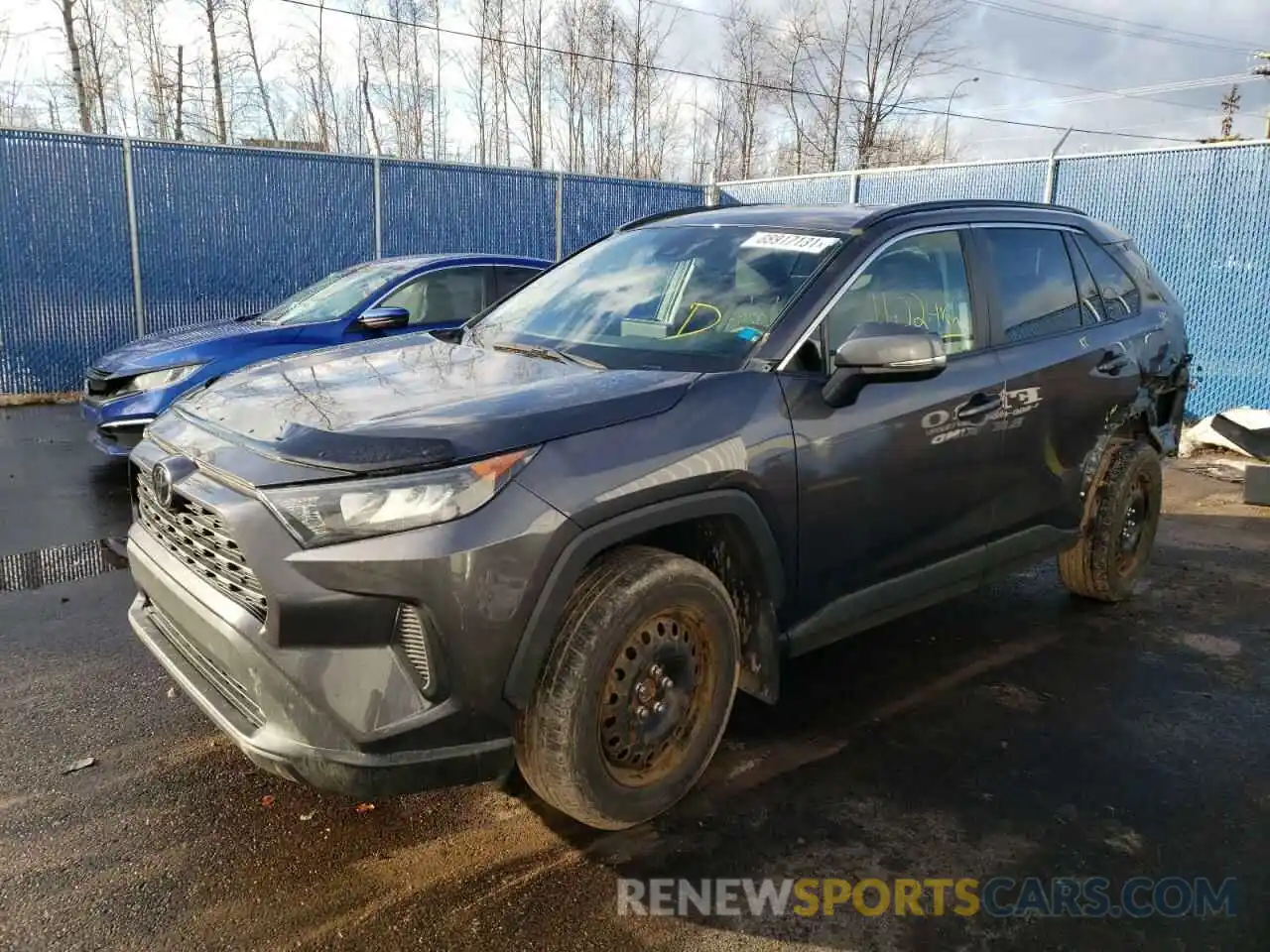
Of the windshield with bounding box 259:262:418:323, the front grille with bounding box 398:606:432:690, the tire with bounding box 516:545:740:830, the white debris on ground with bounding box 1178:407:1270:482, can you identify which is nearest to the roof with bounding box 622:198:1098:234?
the tire with bounding box 516:545:740:830

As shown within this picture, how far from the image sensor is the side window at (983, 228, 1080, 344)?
4.02m

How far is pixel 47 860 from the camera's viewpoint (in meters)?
2.69

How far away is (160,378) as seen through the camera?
670 cm

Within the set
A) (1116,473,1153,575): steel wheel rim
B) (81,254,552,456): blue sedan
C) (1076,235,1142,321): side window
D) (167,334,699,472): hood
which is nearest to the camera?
(167,334,699,472): hood

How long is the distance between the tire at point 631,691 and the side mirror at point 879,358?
0.79m

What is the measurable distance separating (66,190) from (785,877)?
11060mm

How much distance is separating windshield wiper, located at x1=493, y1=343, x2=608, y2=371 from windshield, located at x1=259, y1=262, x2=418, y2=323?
428 cm

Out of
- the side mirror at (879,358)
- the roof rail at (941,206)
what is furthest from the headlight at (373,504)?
the roof rail at (941,206)

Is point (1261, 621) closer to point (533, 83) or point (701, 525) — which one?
point (701, 525)

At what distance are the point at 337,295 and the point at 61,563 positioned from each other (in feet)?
10.8

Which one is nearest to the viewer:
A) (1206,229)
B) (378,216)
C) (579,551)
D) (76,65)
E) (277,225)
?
(579,551)

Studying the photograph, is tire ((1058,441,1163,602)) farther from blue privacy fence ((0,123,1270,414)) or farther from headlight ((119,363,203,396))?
headlight ((119,363,203,396))

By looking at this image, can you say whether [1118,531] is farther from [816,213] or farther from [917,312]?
[816,213]

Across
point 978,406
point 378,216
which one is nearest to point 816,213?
point 978,406
